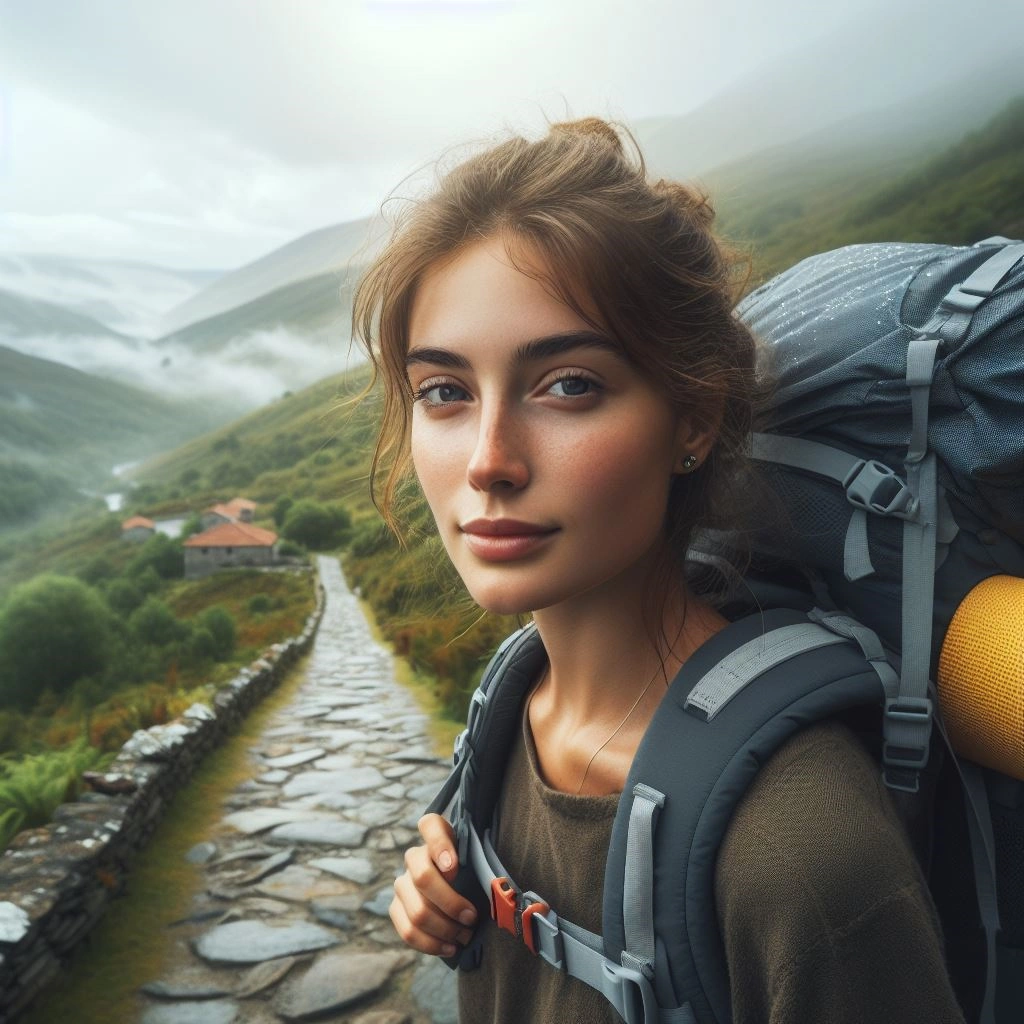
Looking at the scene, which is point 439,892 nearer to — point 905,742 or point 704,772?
point 704,772

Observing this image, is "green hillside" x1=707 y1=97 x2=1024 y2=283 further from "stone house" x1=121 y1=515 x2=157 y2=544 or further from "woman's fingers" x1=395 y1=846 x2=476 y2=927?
"stone house" x1=121 y1=515 x2=157 y2=544

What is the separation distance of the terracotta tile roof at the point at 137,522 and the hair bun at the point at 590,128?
9960 millimetres

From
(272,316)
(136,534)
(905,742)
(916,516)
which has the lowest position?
(136,534)

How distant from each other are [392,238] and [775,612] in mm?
709

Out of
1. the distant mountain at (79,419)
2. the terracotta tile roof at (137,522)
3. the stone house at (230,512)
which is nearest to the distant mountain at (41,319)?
the distant mountain at (79,419)

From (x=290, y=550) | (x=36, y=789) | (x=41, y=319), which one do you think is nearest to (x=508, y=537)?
(x=36, y=789)

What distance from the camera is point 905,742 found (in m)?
0.82

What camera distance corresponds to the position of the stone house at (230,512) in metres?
9.75

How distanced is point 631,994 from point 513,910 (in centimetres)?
25

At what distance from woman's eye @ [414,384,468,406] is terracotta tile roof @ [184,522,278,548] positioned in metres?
9.28

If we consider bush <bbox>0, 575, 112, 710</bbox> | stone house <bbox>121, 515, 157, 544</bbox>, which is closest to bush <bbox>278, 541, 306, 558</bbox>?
stone house <bbox>121, 515, 157, 544</bbox>

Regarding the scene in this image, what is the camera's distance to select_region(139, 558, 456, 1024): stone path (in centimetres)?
270

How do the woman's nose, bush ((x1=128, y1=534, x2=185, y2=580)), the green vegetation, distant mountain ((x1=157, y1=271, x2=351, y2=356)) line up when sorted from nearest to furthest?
the woman's nose < the green vegetation < bush ((x1=128, y1=534, x2=185, y2=580)) < distant mountain ((x1=157, y1=271, x2=351, y2=356))

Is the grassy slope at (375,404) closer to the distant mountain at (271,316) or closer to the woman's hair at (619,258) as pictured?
the woman's hair at (619,258)
